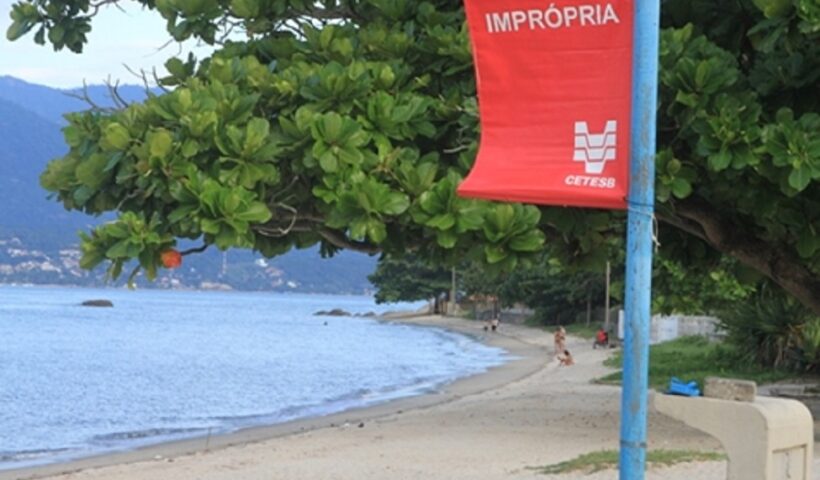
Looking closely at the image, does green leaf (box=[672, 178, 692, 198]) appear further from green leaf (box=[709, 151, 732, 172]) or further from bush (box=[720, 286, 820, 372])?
bush (box=[720, 286, 820, 372])

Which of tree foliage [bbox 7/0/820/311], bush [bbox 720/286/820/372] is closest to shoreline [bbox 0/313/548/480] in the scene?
bush [bbox 720/286/820/372]

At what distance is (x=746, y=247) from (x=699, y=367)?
919 inches

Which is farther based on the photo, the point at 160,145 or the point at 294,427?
the point at 294,427

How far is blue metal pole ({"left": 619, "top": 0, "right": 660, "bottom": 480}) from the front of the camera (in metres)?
5.71

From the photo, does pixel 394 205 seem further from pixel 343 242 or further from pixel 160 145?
pixel 343 242

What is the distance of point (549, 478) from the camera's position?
47.1 ft

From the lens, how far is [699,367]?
32656 millimetres

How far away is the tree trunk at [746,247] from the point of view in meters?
9.24

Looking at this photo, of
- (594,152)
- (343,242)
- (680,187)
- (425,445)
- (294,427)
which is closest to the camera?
(594,152)

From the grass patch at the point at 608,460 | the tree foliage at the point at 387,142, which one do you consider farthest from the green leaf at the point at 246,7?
the grass patch at the point at 608,460

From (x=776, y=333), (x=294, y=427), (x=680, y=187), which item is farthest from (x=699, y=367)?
(x=680, y=187)

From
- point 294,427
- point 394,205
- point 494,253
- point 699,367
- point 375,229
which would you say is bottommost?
point 294,427

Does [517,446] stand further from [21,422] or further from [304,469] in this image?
[21,422]

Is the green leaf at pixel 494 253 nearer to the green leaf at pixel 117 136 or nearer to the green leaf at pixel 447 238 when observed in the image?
the green leaf at pixel 447 238
